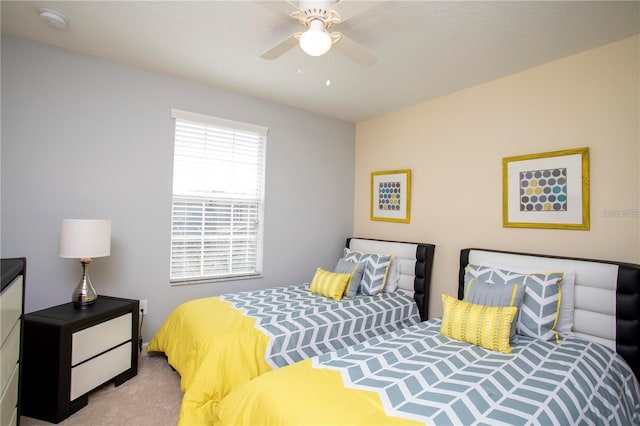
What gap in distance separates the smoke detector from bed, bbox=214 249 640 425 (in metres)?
2.59

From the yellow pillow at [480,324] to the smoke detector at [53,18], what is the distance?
3.28 metres

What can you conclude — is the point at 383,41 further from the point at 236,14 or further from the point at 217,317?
the point at 217,317

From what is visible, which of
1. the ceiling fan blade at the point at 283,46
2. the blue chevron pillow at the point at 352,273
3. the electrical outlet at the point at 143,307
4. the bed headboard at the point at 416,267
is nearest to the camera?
the ceiling fan blade at the point at 283,46

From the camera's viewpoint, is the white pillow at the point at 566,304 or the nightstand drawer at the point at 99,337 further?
the white pillow at the point at 566,304

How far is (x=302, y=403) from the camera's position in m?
1.35

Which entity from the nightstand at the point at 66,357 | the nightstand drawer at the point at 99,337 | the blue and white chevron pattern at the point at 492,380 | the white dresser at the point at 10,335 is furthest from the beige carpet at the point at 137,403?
the blue and white chevron pattern at the point at 492,380

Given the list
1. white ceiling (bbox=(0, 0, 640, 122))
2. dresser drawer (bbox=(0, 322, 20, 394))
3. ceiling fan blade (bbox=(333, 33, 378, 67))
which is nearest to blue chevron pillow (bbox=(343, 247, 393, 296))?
white ceiling (bbox=(0, 0, 640, 122))

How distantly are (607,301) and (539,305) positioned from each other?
404 mm

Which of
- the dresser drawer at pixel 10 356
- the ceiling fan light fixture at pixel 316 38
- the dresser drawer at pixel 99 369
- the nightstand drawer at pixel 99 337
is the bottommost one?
the dresser drawer at pixel 99 369

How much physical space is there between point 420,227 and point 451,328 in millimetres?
1495

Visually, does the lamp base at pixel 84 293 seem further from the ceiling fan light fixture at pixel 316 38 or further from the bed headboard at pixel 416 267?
the bed headboard at pixel 416 267

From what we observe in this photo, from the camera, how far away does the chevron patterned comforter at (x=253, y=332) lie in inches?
78.0

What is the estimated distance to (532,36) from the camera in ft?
7.22

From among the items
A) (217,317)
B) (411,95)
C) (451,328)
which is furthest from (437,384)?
(411,95)
